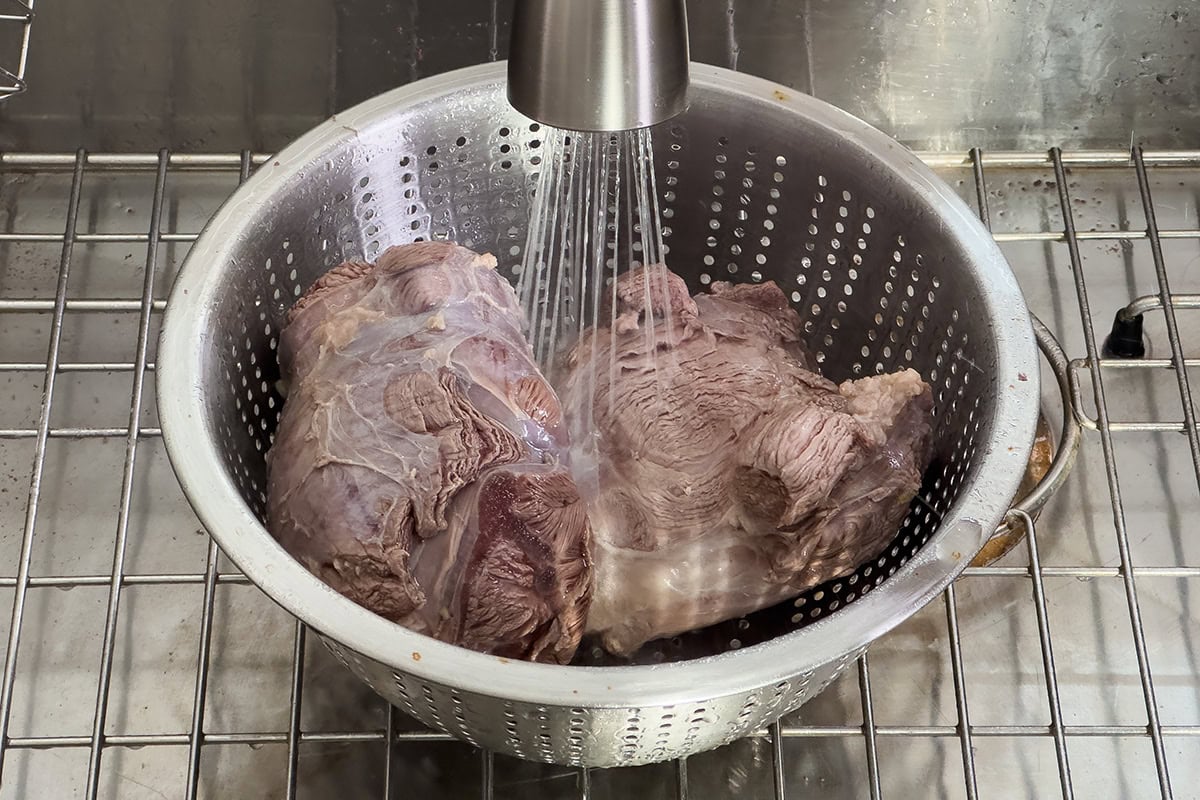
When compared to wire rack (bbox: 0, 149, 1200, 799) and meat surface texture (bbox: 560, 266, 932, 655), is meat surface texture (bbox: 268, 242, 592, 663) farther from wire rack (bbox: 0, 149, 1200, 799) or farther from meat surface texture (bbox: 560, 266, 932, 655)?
wire rack (bbox: 0, 149, 1200, 799)

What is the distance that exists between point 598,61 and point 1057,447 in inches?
29.4

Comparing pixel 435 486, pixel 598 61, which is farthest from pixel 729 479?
pixel 598 61

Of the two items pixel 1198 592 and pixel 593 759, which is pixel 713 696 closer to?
pixel 593 759

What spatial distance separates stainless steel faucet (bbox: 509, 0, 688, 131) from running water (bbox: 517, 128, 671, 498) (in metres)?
0.35

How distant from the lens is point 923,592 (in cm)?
69

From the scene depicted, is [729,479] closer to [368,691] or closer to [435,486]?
[435,486]

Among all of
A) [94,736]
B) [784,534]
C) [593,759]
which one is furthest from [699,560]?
[94,736]

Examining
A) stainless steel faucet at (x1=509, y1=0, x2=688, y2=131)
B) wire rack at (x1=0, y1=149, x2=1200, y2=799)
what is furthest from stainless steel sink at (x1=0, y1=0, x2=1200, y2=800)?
stainless steel faucet at (x1=509, y1=0, x2=688, y2=131)

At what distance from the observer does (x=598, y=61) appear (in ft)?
2.10

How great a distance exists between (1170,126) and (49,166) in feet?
4.53

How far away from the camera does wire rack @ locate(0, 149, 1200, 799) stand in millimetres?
962

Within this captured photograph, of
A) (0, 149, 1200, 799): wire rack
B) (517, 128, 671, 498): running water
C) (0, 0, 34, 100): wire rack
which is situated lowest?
(0, 149, 1200, 799): wire rack

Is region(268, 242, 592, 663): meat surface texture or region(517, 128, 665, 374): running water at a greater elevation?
region(517, 128, 665, 374): running water

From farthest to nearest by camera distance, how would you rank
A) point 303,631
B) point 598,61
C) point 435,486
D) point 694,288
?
point 694,288
point 303,631
point 435,486
point 598,61
